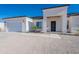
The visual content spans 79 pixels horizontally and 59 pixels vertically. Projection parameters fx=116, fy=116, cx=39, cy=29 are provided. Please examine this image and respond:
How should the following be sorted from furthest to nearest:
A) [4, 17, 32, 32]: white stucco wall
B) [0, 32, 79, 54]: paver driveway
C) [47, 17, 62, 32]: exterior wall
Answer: [47, 17, 62, 32]: exterior wall, [4, 17, 32, 32]: white stucco wall, [0, 32, 79, 54]: paver driveway

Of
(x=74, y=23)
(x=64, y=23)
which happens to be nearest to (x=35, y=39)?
(x=64, y=23)

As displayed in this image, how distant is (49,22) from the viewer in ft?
37.8

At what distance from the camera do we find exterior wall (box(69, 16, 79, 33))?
10676 mm

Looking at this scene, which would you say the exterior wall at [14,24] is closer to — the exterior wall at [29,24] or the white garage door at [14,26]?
the white garage door at [14,26]

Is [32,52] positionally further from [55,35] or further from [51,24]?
[51,24]

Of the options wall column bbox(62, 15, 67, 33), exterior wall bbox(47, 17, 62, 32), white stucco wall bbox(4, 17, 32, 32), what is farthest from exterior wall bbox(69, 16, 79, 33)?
white stucco wall bbox(4, 17, 32, 32)

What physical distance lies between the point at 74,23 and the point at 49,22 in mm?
2504

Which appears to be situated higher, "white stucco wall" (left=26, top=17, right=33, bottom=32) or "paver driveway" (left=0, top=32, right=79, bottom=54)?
"white stucco wall" (left=26, top=17, right=33, bottom=32)

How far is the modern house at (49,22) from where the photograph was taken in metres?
9.90

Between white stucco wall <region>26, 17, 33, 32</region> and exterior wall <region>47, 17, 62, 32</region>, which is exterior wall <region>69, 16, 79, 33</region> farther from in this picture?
white stucco wall <region>26, 17, 33, 32</region>

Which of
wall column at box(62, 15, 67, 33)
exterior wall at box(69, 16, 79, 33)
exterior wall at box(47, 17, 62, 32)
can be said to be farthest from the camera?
exterior wall at box(47, 17, 62, 32)

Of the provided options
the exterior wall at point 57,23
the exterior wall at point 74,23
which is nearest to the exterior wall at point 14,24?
the exterior wall at point 57,23

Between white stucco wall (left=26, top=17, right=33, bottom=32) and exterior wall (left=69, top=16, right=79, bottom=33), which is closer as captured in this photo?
white stucco wall (left=26, top=17, right=33, bottom=32)

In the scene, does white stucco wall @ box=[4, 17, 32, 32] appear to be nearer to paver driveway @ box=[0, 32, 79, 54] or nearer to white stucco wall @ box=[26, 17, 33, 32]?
white stucco wall @ box=[26, 17, 33, 32]
